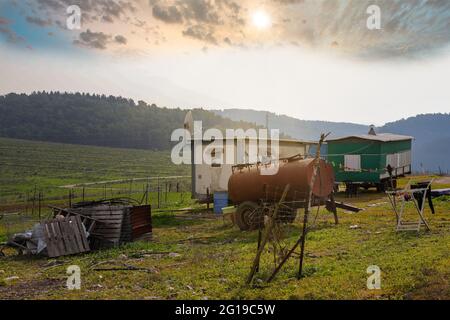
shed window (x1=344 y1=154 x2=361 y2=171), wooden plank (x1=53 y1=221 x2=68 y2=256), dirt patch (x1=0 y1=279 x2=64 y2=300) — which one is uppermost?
shed window (x1=344 y1=154 x2=361 y2=171)

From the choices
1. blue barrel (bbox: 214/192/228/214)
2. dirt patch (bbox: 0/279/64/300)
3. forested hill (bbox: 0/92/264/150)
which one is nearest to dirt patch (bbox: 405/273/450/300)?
dirt patch (bbox: 0/279/64/300)

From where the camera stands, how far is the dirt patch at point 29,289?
9727 mm

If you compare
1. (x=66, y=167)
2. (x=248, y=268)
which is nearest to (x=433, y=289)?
(x=248, y=268)

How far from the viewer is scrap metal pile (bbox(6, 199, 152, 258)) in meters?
14.9

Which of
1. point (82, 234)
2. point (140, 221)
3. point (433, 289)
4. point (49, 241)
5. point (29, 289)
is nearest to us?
point (433, 289)

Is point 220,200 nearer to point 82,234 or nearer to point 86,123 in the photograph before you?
point 82,234

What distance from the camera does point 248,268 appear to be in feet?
35.6

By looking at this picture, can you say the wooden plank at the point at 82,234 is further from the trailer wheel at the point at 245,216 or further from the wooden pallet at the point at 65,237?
the trailer wheel at the point at 245,216

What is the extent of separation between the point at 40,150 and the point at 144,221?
299 ft

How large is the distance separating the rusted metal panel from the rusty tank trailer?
4.00m

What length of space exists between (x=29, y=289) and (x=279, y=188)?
1027 centimetres

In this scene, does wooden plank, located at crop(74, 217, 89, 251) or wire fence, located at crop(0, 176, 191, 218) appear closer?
wooden plank, located at crop(74, 217, 89, 251)

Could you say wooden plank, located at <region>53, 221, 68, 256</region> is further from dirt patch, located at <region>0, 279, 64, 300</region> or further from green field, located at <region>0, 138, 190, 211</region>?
green field, located at <region>0, 138, 190, 211</region>
